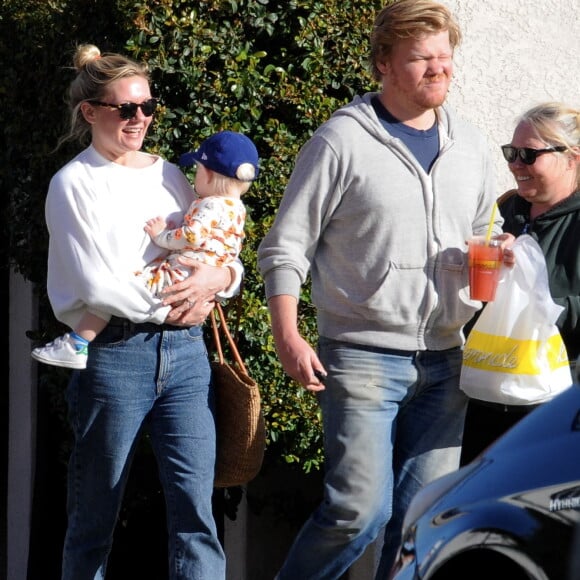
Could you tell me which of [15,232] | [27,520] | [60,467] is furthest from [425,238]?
[27,520]

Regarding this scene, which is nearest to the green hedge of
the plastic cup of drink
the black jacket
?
the black jacket

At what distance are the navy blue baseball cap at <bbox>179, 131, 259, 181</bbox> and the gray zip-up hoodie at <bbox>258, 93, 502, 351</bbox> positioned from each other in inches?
7.6

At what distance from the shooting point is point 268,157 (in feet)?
15.9

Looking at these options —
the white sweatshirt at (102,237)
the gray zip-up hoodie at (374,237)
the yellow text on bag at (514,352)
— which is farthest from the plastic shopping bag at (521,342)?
the white sweatshirt at (102,237)

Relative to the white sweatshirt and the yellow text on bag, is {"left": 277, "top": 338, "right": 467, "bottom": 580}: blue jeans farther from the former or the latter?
the white sweatshirt

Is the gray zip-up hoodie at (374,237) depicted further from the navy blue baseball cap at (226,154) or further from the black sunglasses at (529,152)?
the black sunglasses at (529,152)

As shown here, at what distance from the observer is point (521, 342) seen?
3.90 meters

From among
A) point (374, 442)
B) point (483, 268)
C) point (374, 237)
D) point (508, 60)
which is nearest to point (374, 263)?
point (374, 237)

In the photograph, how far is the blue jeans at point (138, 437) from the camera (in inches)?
151

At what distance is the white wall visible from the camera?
5383 millimetres

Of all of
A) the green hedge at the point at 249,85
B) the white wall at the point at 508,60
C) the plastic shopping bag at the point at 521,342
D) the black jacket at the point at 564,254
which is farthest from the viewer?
the white wall at the point at 508,60

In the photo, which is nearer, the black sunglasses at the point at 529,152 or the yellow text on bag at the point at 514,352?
the yellow text on bag at the point at 514,352

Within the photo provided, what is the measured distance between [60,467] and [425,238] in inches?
105

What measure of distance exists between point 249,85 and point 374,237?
4.08 ft
